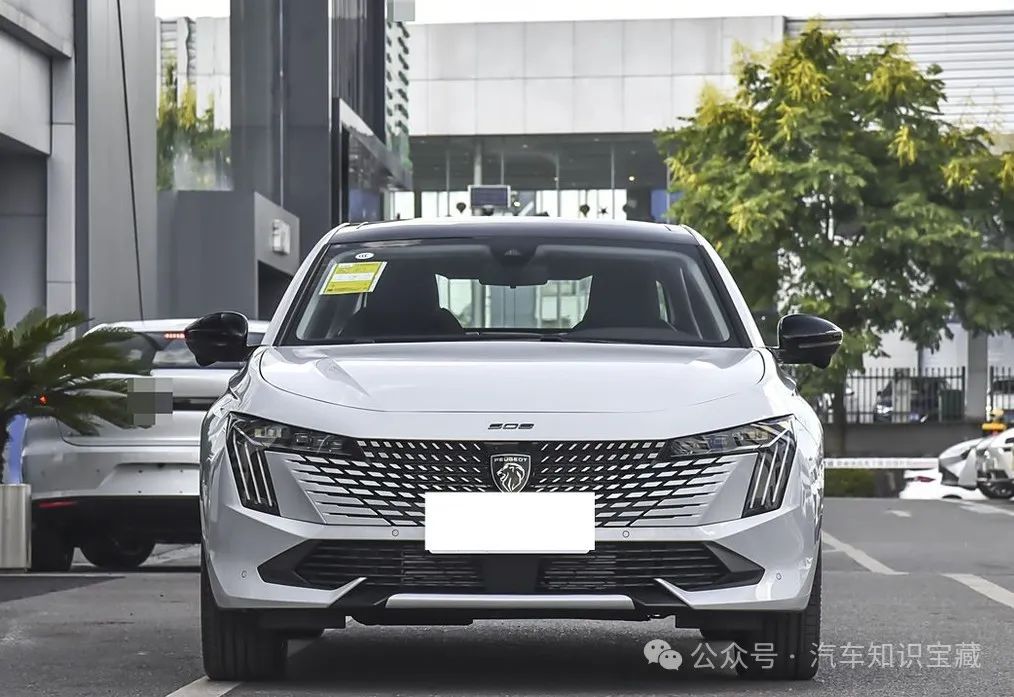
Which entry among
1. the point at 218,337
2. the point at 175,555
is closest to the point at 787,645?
the point at 218,337

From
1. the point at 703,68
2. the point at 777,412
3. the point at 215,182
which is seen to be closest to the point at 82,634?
the point at 777,412

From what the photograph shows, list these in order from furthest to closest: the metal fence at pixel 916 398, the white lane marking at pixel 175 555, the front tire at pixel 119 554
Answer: the metal fence at pixel 916 398
the white lane marking at pixel 175 555
the front tire at pixel 119 554

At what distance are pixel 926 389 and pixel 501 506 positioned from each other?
144 ft

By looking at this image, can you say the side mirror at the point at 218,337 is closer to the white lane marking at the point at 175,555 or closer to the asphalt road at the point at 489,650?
the asphalt road at the point at 489,650

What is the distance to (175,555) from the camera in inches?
602

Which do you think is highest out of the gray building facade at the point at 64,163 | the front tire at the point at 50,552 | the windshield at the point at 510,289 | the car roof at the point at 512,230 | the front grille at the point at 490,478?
the gray building facade at the point at 64,163

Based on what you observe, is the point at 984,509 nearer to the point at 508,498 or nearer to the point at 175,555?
the point at 175,555

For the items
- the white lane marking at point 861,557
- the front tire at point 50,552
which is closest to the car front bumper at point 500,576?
the front tire at point 50,552

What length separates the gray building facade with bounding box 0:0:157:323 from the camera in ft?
62.4

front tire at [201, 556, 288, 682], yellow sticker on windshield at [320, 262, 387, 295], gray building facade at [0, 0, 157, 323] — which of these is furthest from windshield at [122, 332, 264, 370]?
gray building facade at [0, 0, 157, 323]

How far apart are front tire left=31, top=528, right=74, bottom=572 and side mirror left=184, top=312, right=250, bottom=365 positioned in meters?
5.00

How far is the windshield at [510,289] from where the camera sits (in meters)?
7.59

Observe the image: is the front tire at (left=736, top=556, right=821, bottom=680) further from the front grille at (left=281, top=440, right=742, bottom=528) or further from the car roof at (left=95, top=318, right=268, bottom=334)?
the car roof at (left=95, top=318, right=268, bottom=334)

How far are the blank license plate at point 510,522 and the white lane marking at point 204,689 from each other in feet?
2.88
